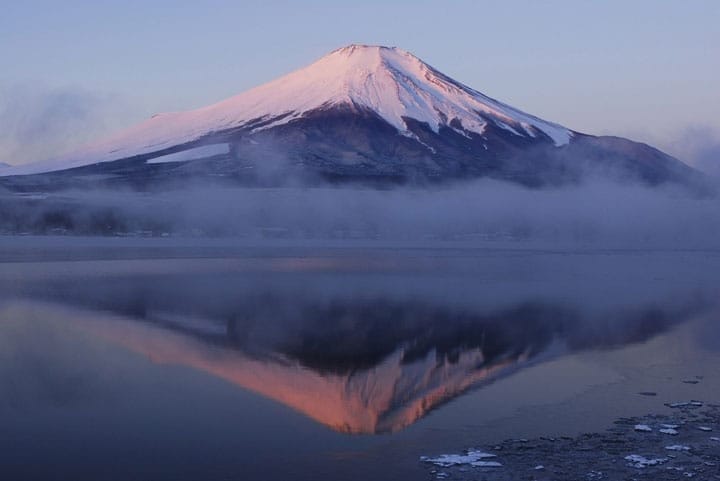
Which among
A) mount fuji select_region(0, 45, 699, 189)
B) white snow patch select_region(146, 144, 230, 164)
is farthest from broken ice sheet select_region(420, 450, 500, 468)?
white snow patch select_region(146, 144, 230, 164)

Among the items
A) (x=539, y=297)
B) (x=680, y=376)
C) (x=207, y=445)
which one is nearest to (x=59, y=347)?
(x=207, y=445)

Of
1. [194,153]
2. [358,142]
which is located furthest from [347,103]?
[194,153]

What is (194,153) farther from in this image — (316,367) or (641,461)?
(641,461)

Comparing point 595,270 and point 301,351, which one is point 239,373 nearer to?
point 301,351

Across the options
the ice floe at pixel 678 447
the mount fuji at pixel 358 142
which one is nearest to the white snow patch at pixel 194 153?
the mount fuji at pixel 358 142

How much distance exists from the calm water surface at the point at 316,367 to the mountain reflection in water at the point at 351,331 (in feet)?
0.14

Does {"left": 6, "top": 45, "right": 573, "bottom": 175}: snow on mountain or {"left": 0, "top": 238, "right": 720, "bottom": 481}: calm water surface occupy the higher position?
{"left": 6, "top": 45, "right": 573, "bottom": 175}: snow on mountain

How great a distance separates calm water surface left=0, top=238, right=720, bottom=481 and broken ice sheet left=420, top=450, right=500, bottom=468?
0.12 m

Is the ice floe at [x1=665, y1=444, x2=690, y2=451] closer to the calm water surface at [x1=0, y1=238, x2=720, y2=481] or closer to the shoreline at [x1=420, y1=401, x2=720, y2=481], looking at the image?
the shoreline at [x1=420, y1=401, x2=720, y2=481]

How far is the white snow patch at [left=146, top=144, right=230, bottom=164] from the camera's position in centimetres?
6825

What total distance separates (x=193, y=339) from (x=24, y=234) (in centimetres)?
3358

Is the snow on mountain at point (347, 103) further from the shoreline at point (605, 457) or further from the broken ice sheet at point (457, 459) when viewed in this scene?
the broken ice sheet at point (457, 459)

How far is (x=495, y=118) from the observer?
7806 cm

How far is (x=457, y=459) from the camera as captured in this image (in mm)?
6734
